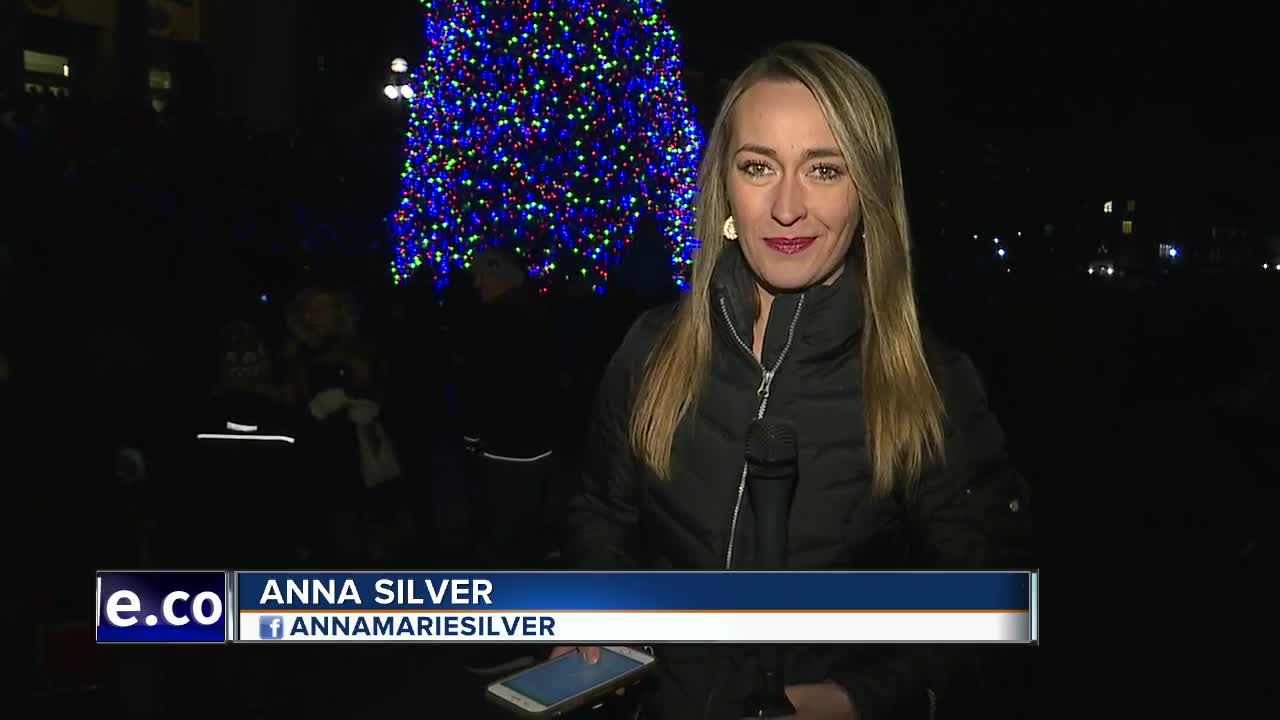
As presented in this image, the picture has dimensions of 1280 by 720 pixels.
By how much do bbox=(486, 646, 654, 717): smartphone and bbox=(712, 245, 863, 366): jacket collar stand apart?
1.92 ft

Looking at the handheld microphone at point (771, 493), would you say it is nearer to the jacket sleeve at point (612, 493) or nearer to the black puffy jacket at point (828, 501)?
the black puffy jacket at point (828, 501)

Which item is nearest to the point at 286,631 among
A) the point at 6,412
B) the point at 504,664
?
the point at 6,412

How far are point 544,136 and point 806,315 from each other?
36.8ft

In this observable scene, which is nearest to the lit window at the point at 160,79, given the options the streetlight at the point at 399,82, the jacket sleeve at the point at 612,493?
the streetlight at the point at 399,82

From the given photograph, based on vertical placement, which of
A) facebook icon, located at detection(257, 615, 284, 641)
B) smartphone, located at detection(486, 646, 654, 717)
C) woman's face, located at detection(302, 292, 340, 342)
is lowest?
facebook icon, located at detection(257, 615, 284, 641)

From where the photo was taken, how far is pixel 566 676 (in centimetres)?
179

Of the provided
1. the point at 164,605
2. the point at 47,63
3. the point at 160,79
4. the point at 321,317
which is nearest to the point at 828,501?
the point at 164,605

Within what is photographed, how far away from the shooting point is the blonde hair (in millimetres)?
1694

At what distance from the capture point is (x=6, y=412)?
10.9ft

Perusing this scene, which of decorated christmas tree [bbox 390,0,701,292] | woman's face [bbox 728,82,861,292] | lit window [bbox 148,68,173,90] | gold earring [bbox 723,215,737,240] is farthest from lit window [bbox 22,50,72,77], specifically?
woman's face [bbox 728,82,861,292]

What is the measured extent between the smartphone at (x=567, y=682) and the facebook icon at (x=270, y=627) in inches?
27.1

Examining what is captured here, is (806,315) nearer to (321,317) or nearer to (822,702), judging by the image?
(822,702)

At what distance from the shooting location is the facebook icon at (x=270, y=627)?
2.22 m

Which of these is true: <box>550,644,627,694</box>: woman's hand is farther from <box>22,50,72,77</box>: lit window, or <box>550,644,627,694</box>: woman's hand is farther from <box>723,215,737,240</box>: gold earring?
<box>22,50,72,77</box>: lit window
